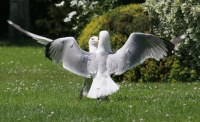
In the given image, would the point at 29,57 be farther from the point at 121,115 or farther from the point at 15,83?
the point at 121,115

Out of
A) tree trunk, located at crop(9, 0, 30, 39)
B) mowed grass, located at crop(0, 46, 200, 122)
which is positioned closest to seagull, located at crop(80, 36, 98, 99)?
mowed grass, located at crop(0, 46, 200, 122)

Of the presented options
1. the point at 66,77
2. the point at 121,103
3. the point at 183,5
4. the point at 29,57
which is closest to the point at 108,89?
the point at 121,103

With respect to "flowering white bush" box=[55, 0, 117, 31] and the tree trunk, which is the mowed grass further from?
the tree trunk

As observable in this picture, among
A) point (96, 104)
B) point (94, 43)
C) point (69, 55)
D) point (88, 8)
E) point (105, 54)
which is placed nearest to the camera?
point (96, 104)

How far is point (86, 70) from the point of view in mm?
11062

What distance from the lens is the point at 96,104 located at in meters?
10.5

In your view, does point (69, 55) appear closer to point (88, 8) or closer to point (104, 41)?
point (104, 41)

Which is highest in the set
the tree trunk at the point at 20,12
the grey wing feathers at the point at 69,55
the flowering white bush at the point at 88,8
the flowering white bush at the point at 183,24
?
the grey wing feathers at the point at 69,55

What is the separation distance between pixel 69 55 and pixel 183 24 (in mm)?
5070

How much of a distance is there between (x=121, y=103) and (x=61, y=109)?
42.3 inches

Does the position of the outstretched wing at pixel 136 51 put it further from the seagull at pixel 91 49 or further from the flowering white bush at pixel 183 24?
the flowering white bush at pixel 183 24

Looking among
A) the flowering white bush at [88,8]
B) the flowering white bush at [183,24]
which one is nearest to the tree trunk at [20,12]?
the flowering white bush at [88,8]

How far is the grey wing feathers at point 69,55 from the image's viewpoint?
11125 mm

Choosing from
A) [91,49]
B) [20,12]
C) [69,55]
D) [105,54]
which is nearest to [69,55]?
[69,55]
